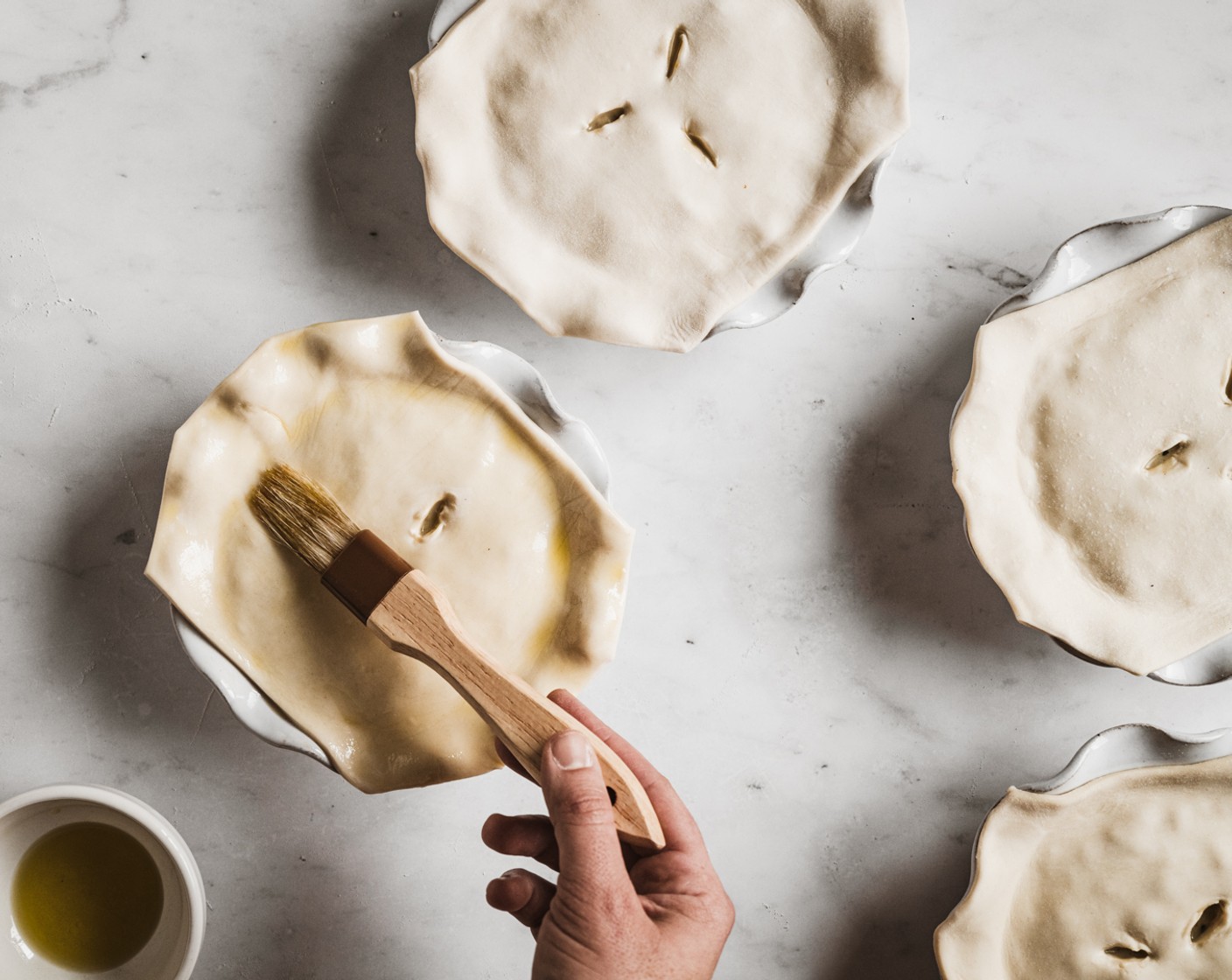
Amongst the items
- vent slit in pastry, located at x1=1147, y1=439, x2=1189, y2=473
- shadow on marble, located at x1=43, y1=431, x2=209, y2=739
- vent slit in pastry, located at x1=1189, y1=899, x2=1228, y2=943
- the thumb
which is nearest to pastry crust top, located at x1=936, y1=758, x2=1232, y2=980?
vent slit in pastry, located at x1=1189, y1=899, x2=1228, y2=943

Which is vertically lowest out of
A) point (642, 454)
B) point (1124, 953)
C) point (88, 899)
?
point (1124, 953)

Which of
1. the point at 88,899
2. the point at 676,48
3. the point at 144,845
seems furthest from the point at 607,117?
the point at 88,899

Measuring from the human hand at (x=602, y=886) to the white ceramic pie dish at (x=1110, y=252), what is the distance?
1.61 ft

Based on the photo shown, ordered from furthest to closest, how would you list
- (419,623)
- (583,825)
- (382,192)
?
1. (382,192)
2. (419,623)
3. (583,825)

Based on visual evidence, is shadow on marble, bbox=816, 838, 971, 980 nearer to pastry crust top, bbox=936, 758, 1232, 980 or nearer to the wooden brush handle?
pastry crust top, bbox=936, 758, 1232, 980

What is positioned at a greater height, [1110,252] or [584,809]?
[1110,252]

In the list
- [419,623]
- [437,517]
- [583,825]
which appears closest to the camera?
[583,825]

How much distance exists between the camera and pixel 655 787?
99 centimetres

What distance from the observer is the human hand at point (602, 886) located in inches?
32.2

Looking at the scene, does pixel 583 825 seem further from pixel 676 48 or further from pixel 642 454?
pixel 676 48

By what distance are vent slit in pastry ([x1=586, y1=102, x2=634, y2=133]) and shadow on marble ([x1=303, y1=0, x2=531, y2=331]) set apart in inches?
8.8

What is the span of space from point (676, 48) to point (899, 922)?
3.60ft

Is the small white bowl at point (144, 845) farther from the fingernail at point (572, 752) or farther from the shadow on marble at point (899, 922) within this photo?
the shadow on marble at point (899, 922)

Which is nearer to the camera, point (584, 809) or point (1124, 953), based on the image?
point (584, 809)
